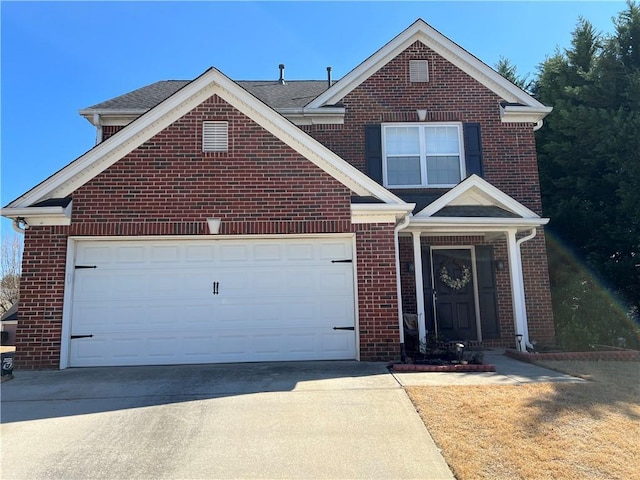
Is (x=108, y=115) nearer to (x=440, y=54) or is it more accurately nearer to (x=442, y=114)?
(x=442, y=114)

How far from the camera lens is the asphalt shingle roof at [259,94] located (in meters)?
11.3

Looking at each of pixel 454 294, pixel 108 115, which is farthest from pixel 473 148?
pixel 108 115

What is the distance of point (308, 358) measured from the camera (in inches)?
311

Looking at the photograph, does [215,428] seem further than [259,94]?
No

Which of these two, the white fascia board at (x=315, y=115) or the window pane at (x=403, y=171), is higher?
the white fascia board at (x=315, y=115)

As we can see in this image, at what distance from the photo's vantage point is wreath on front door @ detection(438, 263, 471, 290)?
1035 centimetres

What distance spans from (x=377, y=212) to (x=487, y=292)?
402cm

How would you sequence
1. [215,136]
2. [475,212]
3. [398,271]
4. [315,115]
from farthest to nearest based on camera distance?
[315,115], [475,212], [215,136], [398,271]

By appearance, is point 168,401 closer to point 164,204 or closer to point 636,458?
point 164,204

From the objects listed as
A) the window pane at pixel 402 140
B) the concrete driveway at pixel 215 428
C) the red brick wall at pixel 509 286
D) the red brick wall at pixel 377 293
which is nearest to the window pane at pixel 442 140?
the window pane at pixel 402 140

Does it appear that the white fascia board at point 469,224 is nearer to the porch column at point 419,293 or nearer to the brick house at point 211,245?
the brick house at point 211,245

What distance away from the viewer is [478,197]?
30.8 ft

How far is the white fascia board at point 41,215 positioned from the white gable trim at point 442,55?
20.7 feet

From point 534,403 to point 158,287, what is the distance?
6.10 m
